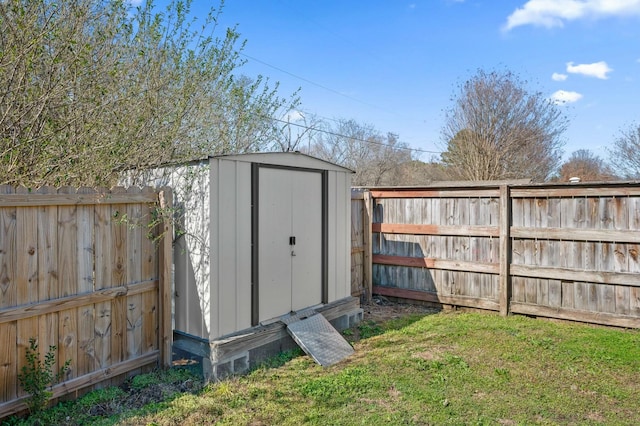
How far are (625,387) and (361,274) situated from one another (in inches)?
149

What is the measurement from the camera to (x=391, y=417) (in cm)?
291

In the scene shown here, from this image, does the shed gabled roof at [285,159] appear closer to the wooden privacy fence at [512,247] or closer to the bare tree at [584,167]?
the wooden privacy fence at [512,247]

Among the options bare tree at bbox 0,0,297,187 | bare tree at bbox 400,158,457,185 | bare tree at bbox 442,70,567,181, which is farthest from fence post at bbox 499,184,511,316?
bare tree at bbox 400,158,457,185

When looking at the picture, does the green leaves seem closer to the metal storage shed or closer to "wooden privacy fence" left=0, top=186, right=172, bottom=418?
"wooden privacy fence" left=0, top=186, right=172, bottom=418

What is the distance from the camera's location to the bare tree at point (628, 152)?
16.3 m

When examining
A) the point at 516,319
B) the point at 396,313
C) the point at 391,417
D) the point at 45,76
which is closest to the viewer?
the point at 391,417

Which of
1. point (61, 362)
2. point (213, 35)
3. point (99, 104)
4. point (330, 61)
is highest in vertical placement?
point (330, 61)

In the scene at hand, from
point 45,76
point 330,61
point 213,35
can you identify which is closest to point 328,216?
point 213,35

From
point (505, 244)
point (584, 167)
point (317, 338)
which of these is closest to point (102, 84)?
point (317, 338)

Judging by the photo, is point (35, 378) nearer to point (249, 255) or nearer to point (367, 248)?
point (249, 255)

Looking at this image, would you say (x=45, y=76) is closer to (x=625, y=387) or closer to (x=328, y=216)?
(x=328, y=216)

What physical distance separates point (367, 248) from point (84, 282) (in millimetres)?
4423

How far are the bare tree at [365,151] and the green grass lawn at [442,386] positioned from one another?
15.3m

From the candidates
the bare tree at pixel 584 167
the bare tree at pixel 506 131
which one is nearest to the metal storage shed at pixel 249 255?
the bare tree at pixel 506 131
